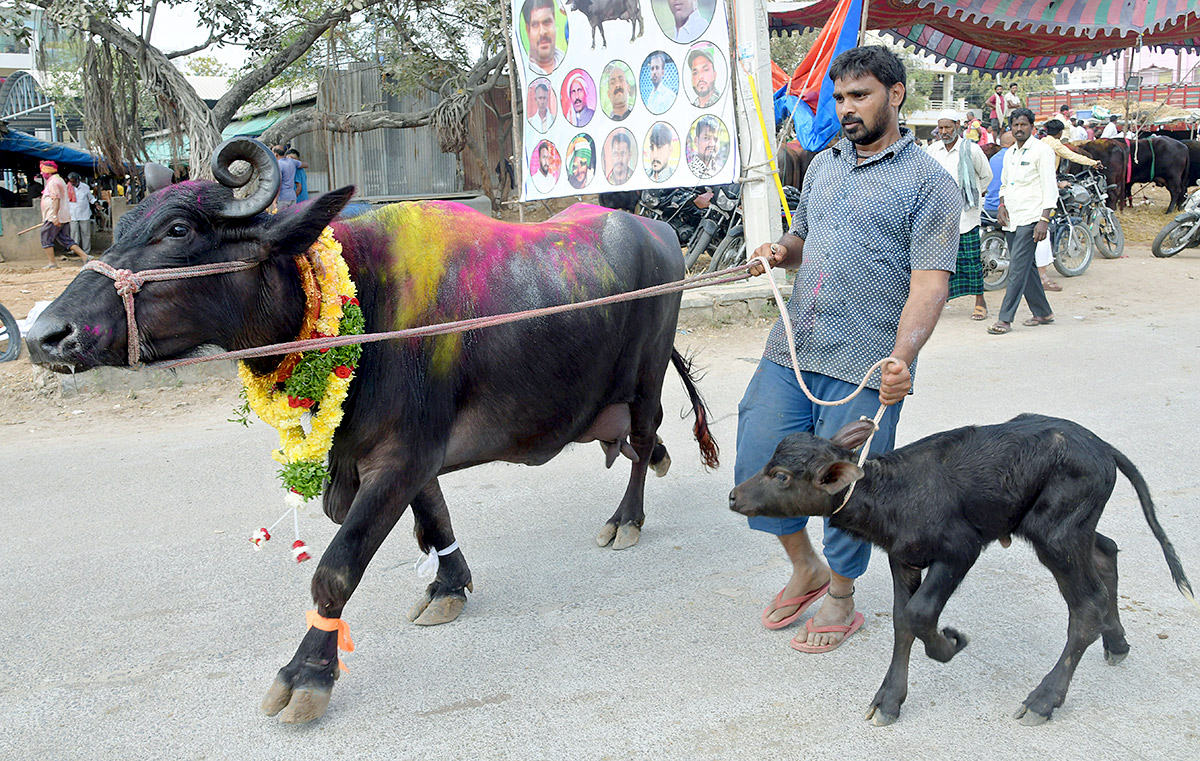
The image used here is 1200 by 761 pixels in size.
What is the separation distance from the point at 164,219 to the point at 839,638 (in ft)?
8.20

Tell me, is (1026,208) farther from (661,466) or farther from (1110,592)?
(1110,592)

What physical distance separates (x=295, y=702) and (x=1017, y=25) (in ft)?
35.8

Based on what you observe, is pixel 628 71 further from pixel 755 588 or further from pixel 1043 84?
pixel 1043 84

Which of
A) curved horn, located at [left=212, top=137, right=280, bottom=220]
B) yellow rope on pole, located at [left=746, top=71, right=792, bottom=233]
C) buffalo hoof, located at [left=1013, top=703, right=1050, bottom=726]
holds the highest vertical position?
yellow rope on pole, located at [left=746, top=71, right=792, bottom=233]

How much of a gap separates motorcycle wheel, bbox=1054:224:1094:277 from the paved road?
590cm

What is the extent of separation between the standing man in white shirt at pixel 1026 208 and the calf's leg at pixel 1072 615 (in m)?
5.94

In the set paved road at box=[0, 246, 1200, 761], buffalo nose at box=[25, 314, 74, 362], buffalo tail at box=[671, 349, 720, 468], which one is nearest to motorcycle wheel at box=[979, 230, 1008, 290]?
paved road at box=[0, 246, 1200, 761]

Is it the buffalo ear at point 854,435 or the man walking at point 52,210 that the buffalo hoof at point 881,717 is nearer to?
the buffalo ear at point 854,435

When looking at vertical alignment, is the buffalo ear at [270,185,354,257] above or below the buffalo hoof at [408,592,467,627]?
above

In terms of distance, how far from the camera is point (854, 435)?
277 centimetres

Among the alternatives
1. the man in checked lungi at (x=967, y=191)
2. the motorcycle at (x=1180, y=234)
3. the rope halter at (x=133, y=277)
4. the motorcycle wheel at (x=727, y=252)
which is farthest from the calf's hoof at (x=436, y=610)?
the motorcycle at (x=1180, y=234)

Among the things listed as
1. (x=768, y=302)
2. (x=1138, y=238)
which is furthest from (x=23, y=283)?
(x=1138, y=238)

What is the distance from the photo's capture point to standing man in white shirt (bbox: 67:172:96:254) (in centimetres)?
1541

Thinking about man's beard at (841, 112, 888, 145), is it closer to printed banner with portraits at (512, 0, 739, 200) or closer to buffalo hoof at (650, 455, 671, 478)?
buffalo hoof at (650, 455, 671, 478)
